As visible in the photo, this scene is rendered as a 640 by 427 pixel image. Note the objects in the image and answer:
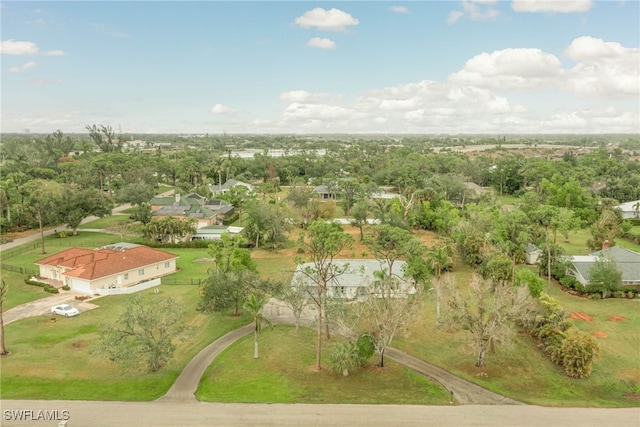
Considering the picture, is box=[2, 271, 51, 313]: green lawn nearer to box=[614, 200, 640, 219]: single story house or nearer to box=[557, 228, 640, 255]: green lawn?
box=[557, 228, 640, 255]: green lawn

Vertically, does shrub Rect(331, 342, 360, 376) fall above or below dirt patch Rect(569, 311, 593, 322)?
above

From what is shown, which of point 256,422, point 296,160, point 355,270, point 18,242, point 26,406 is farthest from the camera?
point 296,160

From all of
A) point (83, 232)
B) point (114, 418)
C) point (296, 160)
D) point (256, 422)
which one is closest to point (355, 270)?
point (256, 422)

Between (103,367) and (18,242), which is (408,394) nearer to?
(103,367)

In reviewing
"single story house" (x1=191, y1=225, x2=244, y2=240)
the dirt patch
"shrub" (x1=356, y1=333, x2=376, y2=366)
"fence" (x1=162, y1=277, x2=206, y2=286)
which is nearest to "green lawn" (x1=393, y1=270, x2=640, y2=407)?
the dirt patch

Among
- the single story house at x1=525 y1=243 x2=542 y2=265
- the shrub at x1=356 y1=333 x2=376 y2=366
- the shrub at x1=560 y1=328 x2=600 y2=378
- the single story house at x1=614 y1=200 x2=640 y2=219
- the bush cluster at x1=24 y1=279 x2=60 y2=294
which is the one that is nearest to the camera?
the shrub at x1=560 y1=328 x2=600 y2=378
